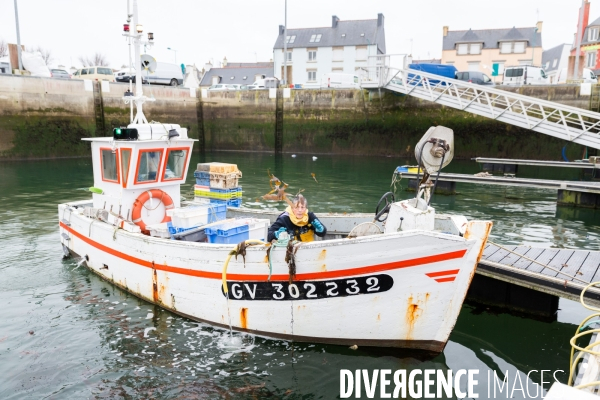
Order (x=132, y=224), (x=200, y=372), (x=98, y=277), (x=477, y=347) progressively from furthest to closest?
(x=98, y=277) < (x=132, y=224) < (x=477, y=347) < (x=200, y=372)

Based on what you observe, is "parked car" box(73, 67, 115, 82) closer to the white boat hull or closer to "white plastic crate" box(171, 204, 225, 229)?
"white plastic crate" box(171, 204, 225, 229)

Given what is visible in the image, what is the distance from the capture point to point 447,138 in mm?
6367

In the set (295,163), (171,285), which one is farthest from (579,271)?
(295,163)

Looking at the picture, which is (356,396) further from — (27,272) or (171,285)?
(27,272)

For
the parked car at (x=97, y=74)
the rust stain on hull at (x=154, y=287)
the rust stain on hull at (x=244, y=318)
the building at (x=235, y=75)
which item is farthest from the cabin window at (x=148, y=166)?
the building at (x=235, y=75)

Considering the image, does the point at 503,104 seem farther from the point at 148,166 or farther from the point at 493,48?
the point at 493,48

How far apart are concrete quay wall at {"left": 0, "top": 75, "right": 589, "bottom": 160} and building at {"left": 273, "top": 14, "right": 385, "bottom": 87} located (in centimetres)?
1865

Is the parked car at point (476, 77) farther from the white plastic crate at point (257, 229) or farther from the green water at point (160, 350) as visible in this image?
the white plastic crate at point (257, 229)

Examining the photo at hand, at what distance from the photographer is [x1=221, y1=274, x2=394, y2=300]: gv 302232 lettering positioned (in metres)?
6.11

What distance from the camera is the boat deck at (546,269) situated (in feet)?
23.4

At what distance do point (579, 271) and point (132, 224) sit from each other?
7591mm

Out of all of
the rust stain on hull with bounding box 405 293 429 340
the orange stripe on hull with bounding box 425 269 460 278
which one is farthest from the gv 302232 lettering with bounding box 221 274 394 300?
the orange stripe on hull with bounding box 425 269 460 278

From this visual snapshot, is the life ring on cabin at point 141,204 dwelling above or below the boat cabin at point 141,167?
below

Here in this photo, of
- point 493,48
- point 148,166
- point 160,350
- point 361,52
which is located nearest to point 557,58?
point 493,48
